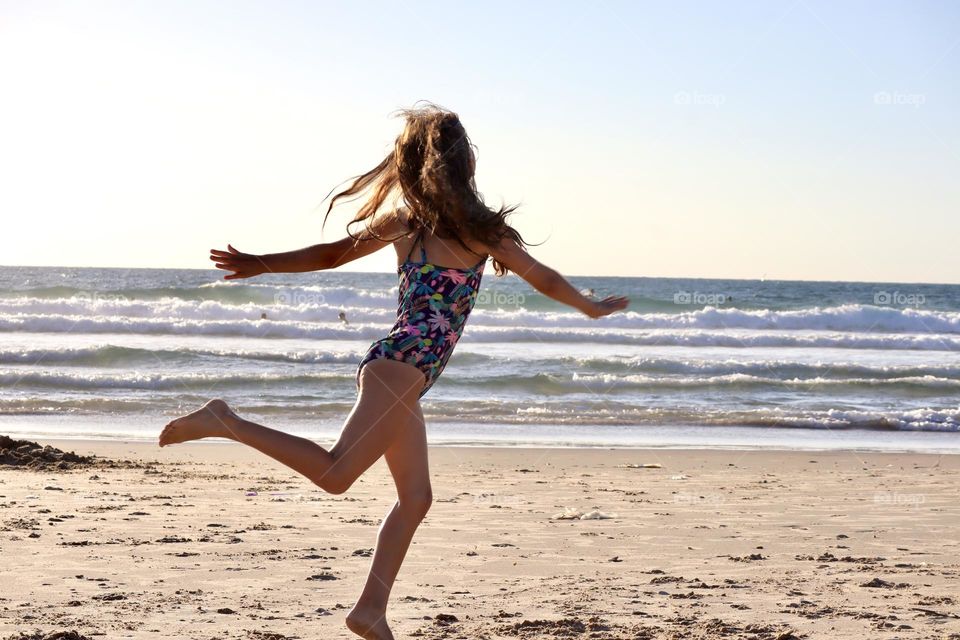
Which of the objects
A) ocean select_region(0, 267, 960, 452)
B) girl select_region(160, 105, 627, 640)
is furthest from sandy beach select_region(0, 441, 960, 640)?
ocean select_region(0, 267, 960, 452)

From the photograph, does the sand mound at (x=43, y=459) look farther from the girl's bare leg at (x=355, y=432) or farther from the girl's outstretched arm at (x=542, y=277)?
the girl's outstretched arm at (x=542, y=277)

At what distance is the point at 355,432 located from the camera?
321cm

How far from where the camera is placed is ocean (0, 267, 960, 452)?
41.5 ft

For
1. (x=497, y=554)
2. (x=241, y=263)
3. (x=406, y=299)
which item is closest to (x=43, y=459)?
(x=497, y=554)

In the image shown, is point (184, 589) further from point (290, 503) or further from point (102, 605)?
point (290, 503)

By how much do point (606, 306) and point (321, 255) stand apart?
1.02 m

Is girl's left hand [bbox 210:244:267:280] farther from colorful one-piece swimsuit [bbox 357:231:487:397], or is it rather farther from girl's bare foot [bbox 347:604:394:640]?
girl's bare foot [bbox 347:604:394:640]

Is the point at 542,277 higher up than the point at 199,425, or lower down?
higher up

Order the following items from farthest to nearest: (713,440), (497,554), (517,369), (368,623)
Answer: (517,369), (713,440), (497,554), (368,623)

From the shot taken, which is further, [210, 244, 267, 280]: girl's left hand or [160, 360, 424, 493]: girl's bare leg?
[210, 244, 267, 280]: girl's left hand

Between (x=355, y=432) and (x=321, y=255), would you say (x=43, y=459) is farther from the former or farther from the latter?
(x=355, y=432)

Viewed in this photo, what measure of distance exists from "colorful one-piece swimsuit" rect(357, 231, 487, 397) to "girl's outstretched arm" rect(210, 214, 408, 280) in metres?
0.12

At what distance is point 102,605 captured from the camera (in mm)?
4215

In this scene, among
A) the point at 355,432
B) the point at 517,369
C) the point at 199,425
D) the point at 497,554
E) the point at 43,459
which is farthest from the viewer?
the point at 517,369
